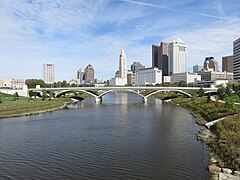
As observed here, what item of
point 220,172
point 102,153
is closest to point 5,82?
point 102,153

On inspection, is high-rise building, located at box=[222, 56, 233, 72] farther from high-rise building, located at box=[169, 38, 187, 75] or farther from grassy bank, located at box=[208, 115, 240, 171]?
grassy bank, located at box=[208, 115, 240, 171]

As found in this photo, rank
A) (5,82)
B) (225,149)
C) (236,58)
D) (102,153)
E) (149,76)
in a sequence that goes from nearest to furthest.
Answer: (225,149), (102,153), (236,58), (5,82), (149,76)

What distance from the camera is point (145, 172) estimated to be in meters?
13.3

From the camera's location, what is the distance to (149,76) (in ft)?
545

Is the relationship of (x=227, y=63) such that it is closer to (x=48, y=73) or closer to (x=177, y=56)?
(x=177, y=56)

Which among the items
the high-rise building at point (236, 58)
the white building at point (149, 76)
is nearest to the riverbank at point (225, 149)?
the high-rise building at point (236, 58)

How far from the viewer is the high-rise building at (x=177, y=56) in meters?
187

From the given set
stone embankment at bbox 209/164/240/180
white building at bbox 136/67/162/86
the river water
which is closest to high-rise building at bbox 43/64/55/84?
white building at bbox 136/67/162/86

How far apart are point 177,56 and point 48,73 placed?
83.6 m

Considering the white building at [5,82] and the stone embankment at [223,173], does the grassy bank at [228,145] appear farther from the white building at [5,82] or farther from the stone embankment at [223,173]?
the white building at [5,82]

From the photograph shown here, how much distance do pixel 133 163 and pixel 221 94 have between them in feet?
140

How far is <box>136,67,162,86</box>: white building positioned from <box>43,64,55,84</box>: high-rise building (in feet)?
179

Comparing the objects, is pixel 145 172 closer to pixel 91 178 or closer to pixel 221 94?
pixel 91 178

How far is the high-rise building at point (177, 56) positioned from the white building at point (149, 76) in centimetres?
2679
